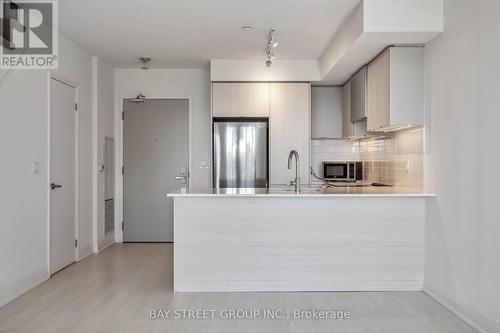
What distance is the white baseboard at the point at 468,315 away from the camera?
260cm

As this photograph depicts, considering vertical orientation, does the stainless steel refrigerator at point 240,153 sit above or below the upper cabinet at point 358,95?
below

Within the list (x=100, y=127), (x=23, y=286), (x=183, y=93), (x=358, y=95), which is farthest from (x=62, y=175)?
(x=358, y=95)

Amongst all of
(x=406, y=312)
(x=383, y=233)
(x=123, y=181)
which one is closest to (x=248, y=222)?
(x=383, y=233)

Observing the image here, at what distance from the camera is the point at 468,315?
2.83 meters

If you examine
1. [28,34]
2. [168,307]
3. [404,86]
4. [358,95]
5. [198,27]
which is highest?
[198,27]

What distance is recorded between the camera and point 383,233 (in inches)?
136

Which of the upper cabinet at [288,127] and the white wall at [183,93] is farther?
the white wall at [183,93]

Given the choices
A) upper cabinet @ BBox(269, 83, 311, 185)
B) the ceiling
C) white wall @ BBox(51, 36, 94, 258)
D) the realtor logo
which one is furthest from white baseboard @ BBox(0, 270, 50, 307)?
upper cabinet @ BBox(269, 83, 311, 185)

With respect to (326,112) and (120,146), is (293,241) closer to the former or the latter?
(326,112)

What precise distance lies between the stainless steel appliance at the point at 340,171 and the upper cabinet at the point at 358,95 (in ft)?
2.61

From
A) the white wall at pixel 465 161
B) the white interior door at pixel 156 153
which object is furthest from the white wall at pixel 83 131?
the white wall at pixel 465 161

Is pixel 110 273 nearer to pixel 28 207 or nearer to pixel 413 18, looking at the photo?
pixel 28 207

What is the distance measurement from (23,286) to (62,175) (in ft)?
4.09

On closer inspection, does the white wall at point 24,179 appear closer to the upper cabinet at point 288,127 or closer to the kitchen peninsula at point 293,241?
the kitchen peninsula at point 293,241
